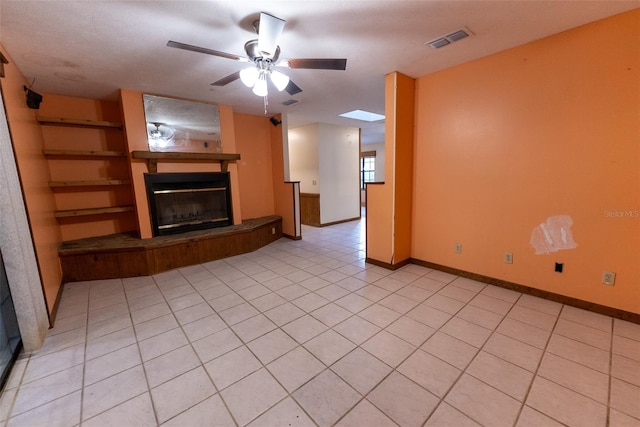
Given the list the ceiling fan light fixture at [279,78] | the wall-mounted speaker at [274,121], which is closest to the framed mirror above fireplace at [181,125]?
the wall-mounted speaker at [274,121]

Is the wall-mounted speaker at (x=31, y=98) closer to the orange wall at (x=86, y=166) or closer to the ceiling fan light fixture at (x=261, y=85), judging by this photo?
the orange wall at (x=86, y=166)

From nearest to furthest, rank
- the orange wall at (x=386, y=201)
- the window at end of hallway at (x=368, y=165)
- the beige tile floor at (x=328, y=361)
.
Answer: the beige tile floor at (x=328, y=361) < the orange wall at (x=386, y=201) < the window at end of hallway at (x=368, y=165)

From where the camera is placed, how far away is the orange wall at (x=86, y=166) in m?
3.60

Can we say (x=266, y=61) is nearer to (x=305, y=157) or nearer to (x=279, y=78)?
(x=279, y=78)

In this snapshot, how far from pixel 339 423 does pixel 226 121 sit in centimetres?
435

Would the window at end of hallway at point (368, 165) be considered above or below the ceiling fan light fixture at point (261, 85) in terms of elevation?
below

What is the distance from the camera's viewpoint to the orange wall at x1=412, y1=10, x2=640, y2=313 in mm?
2121

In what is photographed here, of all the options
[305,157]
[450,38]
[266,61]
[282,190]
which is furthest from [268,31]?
[305,157]

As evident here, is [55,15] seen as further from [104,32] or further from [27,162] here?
[27,162]

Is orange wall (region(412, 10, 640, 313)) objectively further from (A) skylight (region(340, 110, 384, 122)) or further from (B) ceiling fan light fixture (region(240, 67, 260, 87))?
(B) ceiling fan light fixture (region(240, 67, 260, 87))

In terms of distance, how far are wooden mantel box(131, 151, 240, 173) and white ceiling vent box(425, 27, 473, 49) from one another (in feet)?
10.7

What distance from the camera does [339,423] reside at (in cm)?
138

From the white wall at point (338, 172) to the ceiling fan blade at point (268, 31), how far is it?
13.8ft

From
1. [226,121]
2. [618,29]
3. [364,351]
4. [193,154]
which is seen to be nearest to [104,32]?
[193,154]
